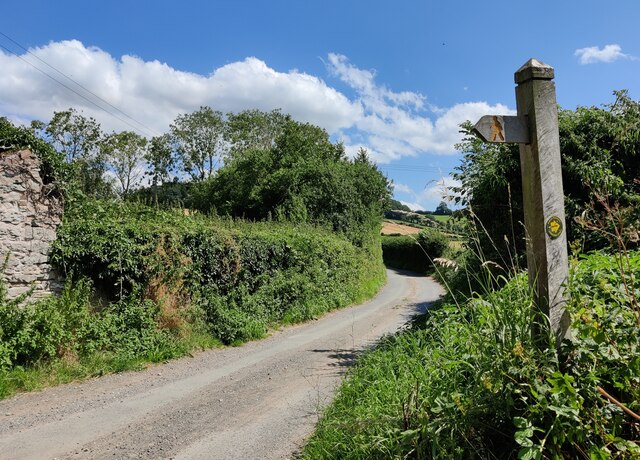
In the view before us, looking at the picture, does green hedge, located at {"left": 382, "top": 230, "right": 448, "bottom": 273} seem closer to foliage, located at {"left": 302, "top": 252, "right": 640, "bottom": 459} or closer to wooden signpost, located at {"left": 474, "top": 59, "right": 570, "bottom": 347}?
foliage, located at {"left": 302, "top": 252, "right": 640, "bottom": 459}

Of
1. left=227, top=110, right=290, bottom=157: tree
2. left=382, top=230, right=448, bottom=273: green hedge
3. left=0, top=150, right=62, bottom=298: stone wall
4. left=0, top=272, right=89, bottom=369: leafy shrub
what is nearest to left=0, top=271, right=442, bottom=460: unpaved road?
left=0, top=272, right=89, bottom=369: leafy shrub

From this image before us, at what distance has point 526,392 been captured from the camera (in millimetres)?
2705

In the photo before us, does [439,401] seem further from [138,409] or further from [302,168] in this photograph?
[302,168]

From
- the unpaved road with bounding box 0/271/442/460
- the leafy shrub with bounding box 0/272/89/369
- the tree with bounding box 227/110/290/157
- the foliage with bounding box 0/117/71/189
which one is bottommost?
the unpaved road with bounding box 0/271/442/460

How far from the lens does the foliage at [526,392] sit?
8.26ft

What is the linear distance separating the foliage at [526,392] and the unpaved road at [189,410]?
2.10 m

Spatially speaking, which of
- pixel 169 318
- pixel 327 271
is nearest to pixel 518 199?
pixel 169 318

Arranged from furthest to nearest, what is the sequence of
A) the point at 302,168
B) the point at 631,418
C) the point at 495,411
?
the point at 302,168, the point at 495,411, the point at 631,418

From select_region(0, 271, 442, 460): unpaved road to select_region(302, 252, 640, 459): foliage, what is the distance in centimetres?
210

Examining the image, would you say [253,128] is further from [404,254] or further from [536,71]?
[536,71]

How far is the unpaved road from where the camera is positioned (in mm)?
5086

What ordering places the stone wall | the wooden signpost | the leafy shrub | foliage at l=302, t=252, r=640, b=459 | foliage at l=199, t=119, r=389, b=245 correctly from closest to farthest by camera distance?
foliage at l=302, t=252, r=640, b=459, the wooden signpost, the leafy shrub, the stone wall, foliage at l=199, t=119, r=389, b=245

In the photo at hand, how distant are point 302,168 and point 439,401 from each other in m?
24.1

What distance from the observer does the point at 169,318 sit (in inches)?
388
